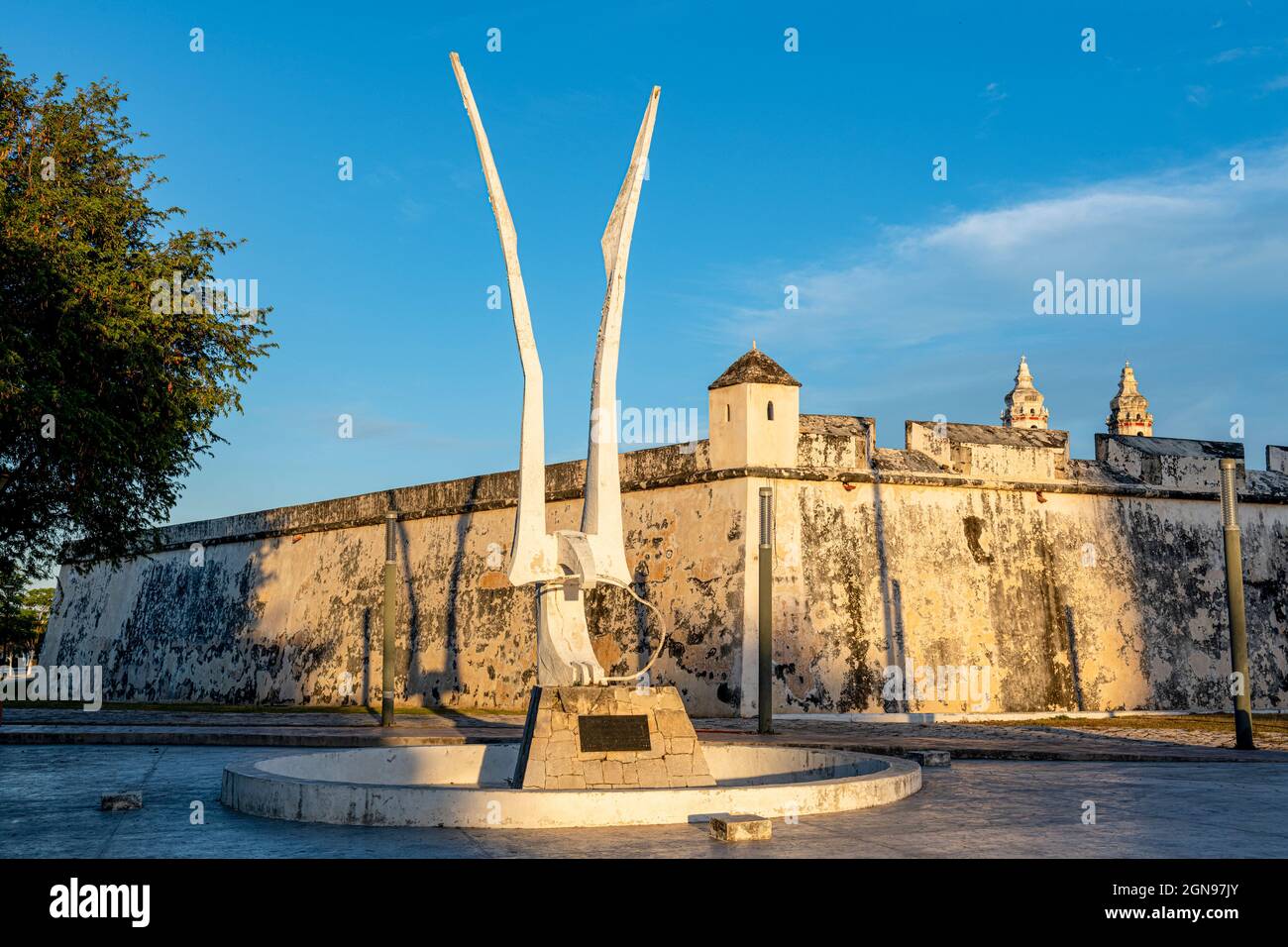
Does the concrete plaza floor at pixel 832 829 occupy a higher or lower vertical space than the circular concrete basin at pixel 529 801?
lower

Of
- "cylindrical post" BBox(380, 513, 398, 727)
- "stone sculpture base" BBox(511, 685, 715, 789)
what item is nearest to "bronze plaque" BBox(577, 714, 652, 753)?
"stone sculpture base" BBox(511, 685, 715, 789)

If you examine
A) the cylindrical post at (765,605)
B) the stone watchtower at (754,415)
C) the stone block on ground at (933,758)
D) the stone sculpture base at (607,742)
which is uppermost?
the stone watchtower at (754,415)

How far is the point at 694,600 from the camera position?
20.2 m

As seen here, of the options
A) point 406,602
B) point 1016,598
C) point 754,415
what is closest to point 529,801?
point 754,415

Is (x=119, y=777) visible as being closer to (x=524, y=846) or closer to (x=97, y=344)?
(x=524, y=846)

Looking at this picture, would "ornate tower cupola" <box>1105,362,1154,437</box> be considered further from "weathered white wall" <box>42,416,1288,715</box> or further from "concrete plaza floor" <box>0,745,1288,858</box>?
"concrete plaza floor" <box>0,745,1288,858</box>

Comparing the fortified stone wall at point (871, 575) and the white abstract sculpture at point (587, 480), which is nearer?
the white abstract sculpture at point (587, 480)

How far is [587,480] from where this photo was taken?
10.4 meters

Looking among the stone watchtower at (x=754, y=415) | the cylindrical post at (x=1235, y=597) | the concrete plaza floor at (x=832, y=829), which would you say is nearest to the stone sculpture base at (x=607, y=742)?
the concrete plaza floor at (x=832, y=829)

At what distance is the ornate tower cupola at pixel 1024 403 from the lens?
162ft

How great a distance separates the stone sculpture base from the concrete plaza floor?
1441mm

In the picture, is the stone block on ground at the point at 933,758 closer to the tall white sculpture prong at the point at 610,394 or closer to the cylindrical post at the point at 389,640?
the tall white sculpture prong at the point at 610,394
